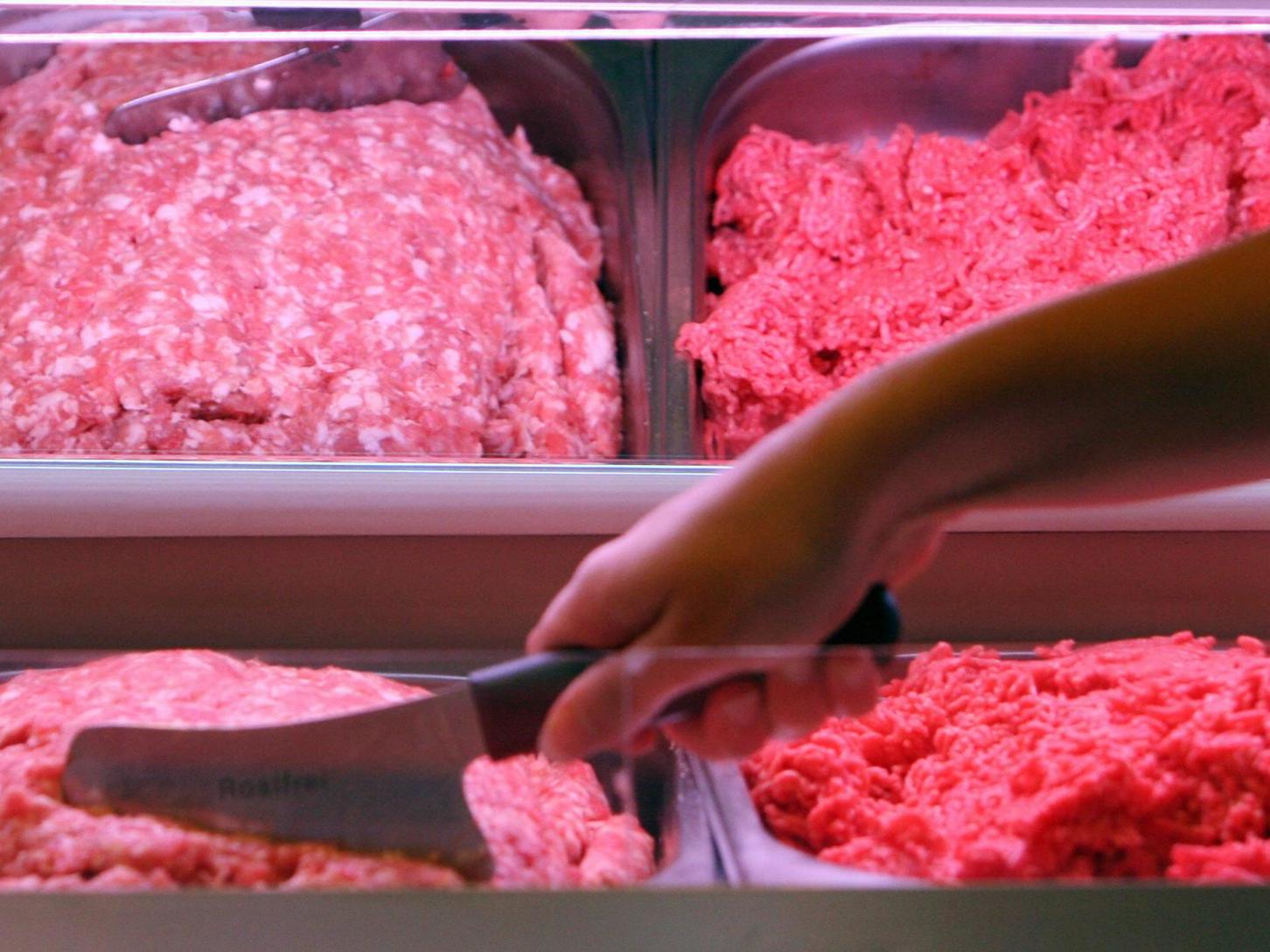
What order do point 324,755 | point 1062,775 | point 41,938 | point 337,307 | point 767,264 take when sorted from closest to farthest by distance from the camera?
point 41,938 → point 324,755 → point 1062,775 → point 337,307 → point 767,264

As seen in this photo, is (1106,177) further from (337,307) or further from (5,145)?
(5,145)

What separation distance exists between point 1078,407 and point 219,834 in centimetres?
61

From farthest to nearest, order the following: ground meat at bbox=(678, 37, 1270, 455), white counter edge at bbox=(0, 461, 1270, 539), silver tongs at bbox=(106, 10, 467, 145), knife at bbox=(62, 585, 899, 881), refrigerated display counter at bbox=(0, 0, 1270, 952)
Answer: silver tongs at bbox=(106, 10, 467, 145), ground meat at bbox=(678, 37, 1270, 455), white counter edge at bbox=(0, 461, 1270, 539), knife at bbox=(62, 585, 899, 881), refrigerated display counter at bbox=(0, 0, 1270, 952)

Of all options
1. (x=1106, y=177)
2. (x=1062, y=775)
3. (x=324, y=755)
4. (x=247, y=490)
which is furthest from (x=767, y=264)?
(x=324, y=755)

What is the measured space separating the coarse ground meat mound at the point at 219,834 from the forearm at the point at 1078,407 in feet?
0.97

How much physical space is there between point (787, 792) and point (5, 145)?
1.69 metres

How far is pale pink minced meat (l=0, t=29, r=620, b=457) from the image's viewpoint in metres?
1.56

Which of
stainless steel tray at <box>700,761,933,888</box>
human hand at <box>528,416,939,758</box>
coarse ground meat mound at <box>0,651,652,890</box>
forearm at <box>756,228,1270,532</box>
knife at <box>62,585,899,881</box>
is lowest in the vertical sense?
stainless steel tray at <box>700,761,933,888</box>

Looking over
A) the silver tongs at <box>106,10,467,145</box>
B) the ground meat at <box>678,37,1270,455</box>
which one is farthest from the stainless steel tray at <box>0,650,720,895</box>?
the silver tongs at <box>106,10,467,145</box>

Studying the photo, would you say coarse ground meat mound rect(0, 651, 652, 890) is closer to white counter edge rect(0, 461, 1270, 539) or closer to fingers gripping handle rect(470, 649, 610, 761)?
fingers gripping handle rect(470, 649, 610, 761)

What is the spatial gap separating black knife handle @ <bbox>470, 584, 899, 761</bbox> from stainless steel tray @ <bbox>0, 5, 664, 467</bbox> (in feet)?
3.92

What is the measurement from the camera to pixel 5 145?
1940 millimetres

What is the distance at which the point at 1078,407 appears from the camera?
2.48 feet

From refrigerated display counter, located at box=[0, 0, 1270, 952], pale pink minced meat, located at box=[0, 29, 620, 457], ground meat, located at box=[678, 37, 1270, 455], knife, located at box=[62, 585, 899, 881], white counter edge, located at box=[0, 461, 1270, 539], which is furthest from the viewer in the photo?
ground meat, located at box=[678, 37, 1270, 455]
